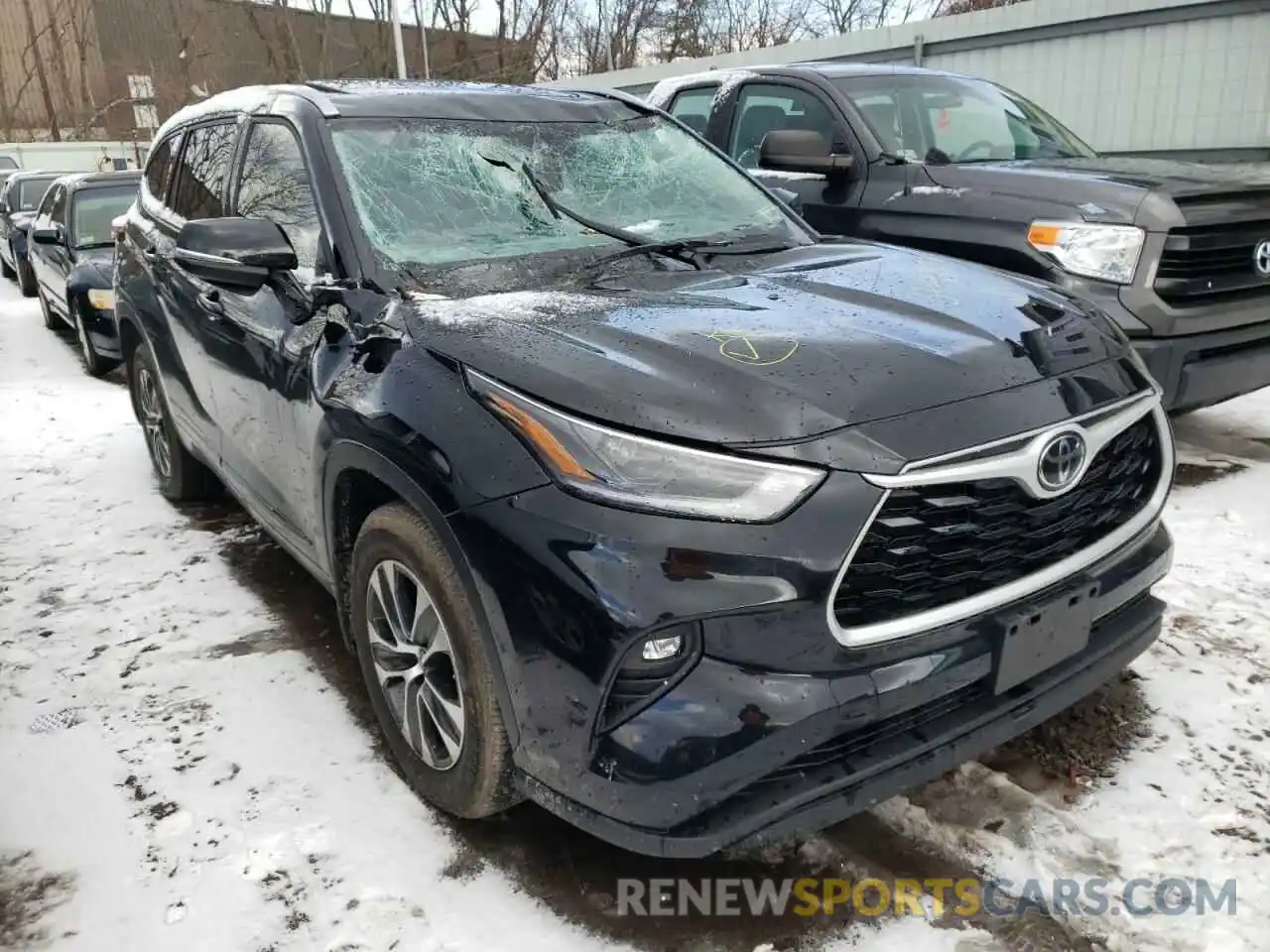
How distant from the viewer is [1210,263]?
4293mm

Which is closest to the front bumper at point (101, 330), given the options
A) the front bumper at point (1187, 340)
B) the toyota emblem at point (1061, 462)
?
the front bumper at point (1187, 340)

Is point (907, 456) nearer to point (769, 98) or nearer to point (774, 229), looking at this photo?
point (774, 229)

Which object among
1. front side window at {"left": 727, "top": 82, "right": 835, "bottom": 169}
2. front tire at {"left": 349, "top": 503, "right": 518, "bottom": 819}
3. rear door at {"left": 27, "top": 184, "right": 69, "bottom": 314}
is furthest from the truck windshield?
rear door at {"left": 27, "top": 184, "right": 69, "bottom": 314}

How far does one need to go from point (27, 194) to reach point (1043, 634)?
17278mm

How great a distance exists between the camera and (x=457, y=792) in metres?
2.30

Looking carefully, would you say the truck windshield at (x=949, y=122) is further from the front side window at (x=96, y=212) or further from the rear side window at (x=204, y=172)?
the front side window at (x=96, y=212)

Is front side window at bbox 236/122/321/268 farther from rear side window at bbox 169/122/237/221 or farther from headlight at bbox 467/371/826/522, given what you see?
headlight at bbox 467/371/826/522

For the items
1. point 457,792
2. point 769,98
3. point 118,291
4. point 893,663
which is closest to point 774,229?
point 893,663

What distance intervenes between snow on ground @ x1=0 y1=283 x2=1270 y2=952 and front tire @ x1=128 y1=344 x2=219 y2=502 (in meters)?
1.07

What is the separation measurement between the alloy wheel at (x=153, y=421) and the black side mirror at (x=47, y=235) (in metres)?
4.76

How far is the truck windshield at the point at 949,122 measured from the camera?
206 inches

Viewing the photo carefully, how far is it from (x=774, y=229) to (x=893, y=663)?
1.92m

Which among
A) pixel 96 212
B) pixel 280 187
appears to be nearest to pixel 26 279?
pixel 96 212

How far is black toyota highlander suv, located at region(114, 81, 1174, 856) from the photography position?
1827 mm
